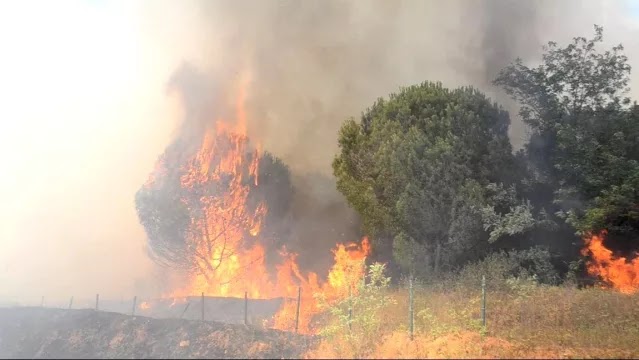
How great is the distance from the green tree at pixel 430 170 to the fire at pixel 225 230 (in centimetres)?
1029

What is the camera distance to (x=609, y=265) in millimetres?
25844

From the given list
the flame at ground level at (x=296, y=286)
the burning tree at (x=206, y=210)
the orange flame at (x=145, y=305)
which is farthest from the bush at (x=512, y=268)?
the orange flame at (x=145, y=305)

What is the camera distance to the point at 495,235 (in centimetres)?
2633

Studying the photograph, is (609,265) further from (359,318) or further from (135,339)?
(135,339)

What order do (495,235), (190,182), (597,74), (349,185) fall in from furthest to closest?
(190,182) → (349,185) → (597,74) → (495,235)

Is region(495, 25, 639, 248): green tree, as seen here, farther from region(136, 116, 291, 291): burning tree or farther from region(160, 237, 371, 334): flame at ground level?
region(136, 116, 291, 291): burning tree

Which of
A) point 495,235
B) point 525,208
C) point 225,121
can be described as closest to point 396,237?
point 495,235

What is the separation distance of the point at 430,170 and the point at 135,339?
1779 cm

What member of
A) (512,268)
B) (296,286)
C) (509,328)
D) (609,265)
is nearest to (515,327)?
(509,328)

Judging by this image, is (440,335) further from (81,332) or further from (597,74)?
(597,74)

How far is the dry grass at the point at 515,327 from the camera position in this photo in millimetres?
15188

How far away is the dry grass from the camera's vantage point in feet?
49.8

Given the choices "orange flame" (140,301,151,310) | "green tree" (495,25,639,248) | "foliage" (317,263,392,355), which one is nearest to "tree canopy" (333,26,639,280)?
"green tree" (495,25,639,248)

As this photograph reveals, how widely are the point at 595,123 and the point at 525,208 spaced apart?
7.01 m
